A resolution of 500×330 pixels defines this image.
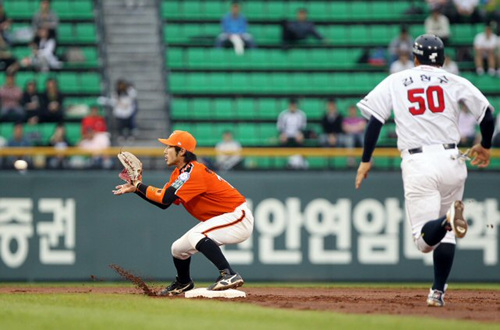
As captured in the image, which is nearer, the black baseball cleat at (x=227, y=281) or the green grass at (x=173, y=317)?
the green grass at (x=173, y=317)

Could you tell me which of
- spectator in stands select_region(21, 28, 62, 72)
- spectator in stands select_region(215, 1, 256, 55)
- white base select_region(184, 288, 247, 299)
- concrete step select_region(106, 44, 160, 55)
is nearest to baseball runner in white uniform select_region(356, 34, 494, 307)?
white base select_region(184, 288, 247, 299)

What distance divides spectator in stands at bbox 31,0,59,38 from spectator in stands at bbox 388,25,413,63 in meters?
6.44

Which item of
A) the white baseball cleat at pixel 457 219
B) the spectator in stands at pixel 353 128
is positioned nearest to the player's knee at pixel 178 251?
the white baseball cleat at pixel 457 219

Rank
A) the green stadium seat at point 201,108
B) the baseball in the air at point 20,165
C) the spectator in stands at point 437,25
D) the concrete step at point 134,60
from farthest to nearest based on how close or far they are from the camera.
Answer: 1. the concrete step at point 134,60
2. the spectator in stands at point 437,25
3. the green stadium seat at point 201,108
4. the baseball in the air at point 20,165

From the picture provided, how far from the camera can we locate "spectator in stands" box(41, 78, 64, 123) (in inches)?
682

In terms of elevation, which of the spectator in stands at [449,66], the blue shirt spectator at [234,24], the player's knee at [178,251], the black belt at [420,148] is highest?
the blue shirt spectator at [234,24]

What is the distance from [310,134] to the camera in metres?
17.3

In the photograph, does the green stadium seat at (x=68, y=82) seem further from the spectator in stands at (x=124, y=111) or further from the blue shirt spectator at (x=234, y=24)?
the blue shirt spectator at (x=234, y=24)

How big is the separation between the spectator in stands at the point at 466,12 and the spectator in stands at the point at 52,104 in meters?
8.13

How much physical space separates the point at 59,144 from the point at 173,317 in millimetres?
8599

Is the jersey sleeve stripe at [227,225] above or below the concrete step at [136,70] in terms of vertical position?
below

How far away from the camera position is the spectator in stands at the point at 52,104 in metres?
17.3

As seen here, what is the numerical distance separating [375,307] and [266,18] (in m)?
12.7

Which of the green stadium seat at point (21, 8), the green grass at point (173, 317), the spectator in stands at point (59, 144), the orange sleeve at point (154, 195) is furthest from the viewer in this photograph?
the green stadium seat at point (21, 8)
